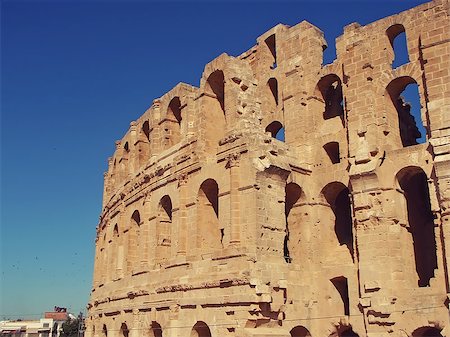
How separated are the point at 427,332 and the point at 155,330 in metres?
Result: 10.2

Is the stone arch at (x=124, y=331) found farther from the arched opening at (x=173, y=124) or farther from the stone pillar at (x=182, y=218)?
the arched opening at (x=173, y=124)

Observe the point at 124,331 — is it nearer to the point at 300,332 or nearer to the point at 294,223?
the point at 300,332

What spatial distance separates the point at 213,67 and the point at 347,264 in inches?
367

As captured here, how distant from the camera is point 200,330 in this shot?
1850 centimetres

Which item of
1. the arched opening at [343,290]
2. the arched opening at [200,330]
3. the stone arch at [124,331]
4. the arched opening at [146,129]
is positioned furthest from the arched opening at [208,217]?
the arched opening at [146,129]

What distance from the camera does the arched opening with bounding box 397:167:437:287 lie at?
20.2 metres

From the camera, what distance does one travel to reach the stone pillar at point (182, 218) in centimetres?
2028

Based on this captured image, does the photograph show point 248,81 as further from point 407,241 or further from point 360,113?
point 407,241

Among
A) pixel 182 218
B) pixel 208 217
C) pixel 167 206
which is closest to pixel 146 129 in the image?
pixel 167 206

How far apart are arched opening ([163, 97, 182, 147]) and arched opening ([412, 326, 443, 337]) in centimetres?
1326

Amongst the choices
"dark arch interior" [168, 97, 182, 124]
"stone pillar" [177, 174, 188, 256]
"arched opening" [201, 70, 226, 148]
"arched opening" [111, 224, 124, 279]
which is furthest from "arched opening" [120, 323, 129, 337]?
"dark arch interior" [168, 97, 182, 124]

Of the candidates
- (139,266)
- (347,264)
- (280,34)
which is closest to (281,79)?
(280,34)

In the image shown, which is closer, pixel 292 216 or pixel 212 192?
pixel 292 216

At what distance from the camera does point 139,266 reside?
23.2 metres
